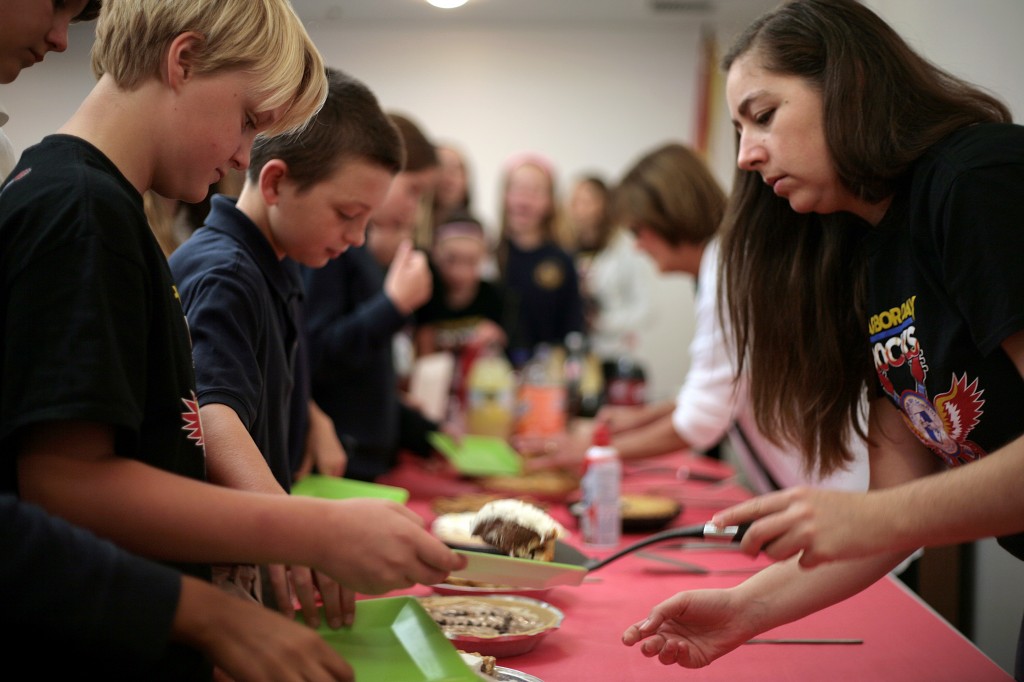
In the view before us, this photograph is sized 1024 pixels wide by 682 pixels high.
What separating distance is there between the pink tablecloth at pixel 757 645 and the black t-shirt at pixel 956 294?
198 millimetres

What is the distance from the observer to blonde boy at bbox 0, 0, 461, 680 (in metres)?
0.71

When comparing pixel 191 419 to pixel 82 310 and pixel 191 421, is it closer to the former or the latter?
pixel 191 421

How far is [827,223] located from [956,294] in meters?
0.40

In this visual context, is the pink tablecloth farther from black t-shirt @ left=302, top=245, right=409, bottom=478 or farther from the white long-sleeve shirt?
black t-shirt @ left=302, top=245, right=409, bottom=478

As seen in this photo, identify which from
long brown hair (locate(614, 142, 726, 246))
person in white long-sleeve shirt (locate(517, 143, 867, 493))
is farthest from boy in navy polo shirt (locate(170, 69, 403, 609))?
long brown hair (locate(614, 142, 726, 246))

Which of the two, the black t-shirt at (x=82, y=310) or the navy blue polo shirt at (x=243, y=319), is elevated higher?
the black t-shirt at (x=82, y=310)

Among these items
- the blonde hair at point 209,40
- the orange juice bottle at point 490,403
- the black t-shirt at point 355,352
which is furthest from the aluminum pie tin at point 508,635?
the orange juice bottle at point 490,403

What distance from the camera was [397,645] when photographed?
114 centimetres

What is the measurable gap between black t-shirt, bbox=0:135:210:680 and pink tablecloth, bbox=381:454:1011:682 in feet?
1.91

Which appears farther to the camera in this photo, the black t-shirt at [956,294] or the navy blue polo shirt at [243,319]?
the navy blue polo shirt at [243,319]

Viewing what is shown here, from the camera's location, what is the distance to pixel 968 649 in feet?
4.19

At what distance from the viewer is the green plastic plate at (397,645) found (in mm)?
1034

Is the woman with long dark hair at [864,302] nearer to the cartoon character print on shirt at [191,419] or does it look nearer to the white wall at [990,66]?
the cartoon character print on shirt at [191,419]

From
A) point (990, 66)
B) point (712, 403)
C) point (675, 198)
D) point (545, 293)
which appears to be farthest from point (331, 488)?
point (545, 293)
